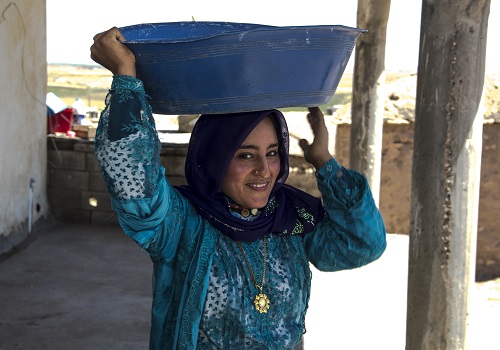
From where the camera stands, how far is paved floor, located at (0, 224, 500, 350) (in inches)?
189

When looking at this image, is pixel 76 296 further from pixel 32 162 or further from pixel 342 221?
pixel 342 221

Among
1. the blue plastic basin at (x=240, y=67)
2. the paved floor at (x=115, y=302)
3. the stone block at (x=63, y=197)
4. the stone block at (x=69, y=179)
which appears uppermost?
the blue plastic basin at (x=240, y=67)

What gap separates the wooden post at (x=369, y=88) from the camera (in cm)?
756

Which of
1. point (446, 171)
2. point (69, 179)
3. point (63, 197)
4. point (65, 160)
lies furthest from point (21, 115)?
point (446, 171)

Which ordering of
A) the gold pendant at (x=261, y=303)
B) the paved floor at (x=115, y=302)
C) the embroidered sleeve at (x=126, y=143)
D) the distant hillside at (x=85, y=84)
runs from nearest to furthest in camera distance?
the embroidered sleeve at (x=126, y=143), the gold pendant at (x=261, y=303), the paved floor at (x=115, y=302), the distant hillside at (x=85, y=84)

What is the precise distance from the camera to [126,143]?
193cm

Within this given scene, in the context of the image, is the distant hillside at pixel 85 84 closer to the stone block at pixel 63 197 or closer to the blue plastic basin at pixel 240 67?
the stone block at pixel 63 197

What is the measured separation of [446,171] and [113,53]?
182 cm

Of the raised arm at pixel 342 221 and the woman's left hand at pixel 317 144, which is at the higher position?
the woman's left hand at pixel 317 144

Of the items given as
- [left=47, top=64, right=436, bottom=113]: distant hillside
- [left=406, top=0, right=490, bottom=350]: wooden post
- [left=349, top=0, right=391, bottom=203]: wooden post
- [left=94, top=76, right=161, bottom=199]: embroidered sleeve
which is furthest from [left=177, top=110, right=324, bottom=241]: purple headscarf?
[left=47, top=64, right=436, bottom=113]: distant hillside

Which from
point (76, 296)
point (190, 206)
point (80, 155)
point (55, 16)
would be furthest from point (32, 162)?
point (55, 16)

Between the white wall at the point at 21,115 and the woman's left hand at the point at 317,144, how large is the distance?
502cm

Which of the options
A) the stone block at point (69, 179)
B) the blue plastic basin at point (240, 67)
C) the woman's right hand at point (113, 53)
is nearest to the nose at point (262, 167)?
the blue plastic basin at point (240, 67)

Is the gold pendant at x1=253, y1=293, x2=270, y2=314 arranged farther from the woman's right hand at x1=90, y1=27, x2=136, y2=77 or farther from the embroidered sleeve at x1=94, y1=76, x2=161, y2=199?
the woman's right hand at x1=90, y1=27, x2=136, y2=77
